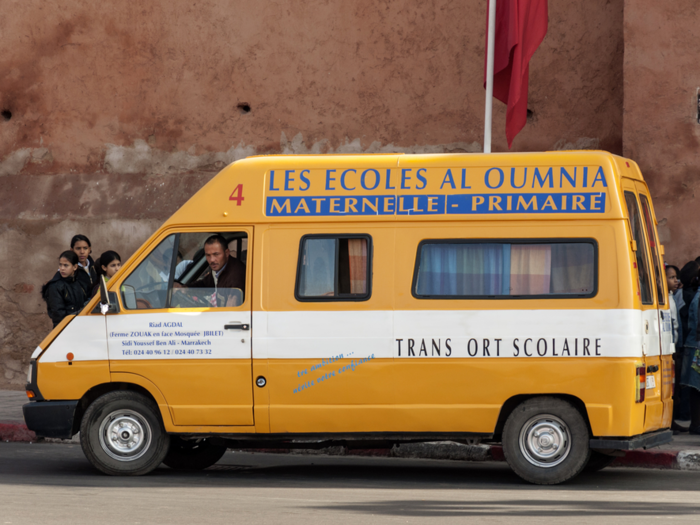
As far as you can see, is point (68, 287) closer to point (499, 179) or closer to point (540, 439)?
point (499, 179)

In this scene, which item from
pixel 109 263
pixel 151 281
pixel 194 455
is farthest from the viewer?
pixel 109 263

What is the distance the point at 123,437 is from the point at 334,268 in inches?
85.7

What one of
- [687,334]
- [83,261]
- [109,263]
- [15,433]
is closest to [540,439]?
[687,334]

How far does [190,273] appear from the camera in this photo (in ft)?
27.0

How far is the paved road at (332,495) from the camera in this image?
20.8 feet

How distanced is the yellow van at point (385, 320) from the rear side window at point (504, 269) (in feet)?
0.04

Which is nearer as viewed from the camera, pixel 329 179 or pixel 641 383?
pixel 641 383

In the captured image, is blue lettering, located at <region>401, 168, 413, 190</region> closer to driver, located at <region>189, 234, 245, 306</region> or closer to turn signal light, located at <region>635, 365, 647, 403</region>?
driver, located at <region>189, 234, 245, 306</region>

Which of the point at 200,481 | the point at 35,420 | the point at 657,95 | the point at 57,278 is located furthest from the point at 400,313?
the point at 657,95

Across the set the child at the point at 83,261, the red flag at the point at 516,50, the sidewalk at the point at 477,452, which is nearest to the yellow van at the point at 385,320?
the sidewalk at the point at 477,452

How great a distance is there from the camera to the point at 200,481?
8.20 m

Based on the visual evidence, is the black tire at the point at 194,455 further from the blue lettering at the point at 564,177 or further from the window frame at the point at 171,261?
the blue lettering at the point at 564,177

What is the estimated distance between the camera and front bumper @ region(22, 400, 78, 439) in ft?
27.0

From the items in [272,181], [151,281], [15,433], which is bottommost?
[15,433]
